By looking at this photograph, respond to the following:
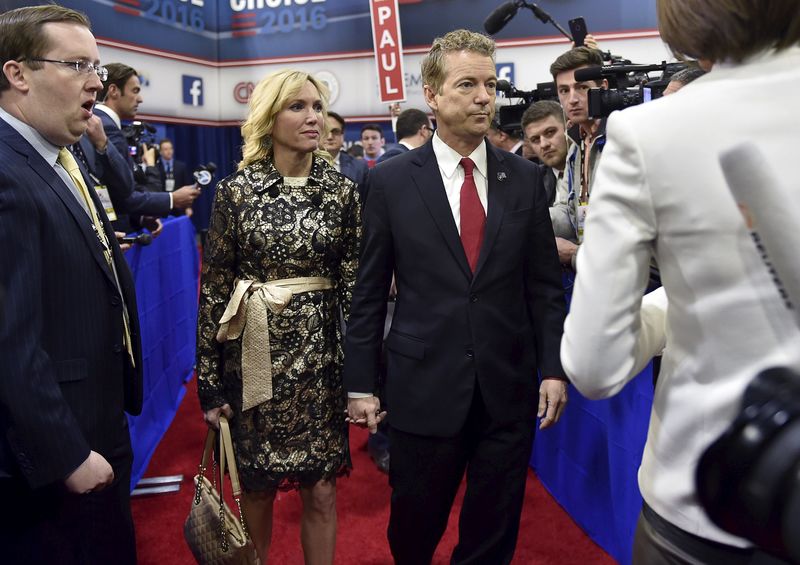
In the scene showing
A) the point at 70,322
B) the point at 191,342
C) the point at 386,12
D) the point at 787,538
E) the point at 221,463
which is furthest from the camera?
the point at 386,12

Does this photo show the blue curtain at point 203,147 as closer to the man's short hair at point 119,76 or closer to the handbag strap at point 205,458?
the man's short hair at point 119,76

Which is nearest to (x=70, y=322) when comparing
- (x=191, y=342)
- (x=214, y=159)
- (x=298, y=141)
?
(x=298, y=141)

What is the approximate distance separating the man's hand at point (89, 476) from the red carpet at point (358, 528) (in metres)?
1.33

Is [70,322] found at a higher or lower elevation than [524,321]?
higher

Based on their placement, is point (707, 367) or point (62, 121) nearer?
point (707, 367)

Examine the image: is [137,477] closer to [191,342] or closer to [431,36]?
[191,342]

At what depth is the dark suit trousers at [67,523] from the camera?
1.53 m

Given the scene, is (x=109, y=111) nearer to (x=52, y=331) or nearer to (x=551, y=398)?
(x=52, y=331)

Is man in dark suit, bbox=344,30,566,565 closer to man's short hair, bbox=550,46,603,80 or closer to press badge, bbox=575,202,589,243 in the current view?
press badge, bbox=575,202,589,243

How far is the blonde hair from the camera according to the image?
2250 millimetres

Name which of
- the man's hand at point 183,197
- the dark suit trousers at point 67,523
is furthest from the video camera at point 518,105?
the dark suit trousers at point 67,523

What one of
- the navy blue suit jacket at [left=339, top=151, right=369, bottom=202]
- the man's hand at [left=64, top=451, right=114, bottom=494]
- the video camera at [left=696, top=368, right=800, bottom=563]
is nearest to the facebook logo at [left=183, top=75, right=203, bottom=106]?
the navy blue suit jacket at [left=339, top=151, right=369, bottom=202]

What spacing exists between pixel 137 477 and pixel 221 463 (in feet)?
4.73

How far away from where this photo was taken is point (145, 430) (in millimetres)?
3713
